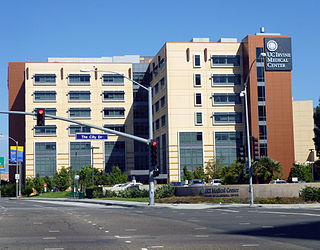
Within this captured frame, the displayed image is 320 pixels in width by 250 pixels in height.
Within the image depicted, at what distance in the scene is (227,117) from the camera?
93.6m

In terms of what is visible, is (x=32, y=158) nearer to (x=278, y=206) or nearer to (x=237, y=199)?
(x=237, y=199)

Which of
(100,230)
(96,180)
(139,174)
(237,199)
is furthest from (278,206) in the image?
(139,174)

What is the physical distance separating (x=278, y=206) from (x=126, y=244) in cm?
2055

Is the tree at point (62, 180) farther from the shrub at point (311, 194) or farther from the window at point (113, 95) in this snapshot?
the shrub at point (311, 194)

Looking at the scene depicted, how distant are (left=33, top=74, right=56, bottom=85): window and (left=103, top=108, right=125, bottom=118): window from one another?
1293 centimetres

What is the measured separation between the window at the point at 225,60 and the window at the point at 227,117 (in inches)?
360

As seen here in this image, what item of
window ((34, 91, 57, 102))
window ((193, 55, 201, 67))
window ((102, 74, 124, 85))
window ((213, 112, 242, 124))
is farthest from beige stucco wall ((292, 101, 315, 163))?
window ((34, 91, 57, 102))

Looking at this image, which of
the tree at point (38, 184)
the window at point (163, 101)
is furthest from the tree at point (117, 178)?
the window at point (163, 101)

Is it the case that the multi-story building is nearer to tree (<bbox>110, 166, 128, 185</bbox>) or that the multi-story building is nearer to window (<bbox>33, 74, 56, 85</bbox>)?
window (<bbox>33, 74, 56, 85</bbox>)

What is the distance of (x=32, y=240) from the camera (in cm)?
1528

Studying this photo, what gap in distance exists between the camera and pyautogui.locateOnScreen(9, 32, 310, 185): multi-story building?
8838 cm

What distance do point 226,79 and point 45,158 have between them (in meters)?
42.7

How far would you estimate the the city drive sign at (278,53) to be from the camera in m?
87.8

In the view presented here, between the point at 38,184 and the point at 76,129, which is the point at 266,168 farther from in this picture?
the point at 76,129
